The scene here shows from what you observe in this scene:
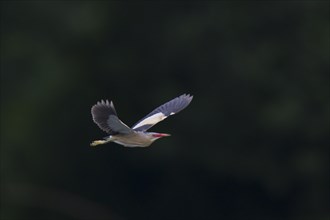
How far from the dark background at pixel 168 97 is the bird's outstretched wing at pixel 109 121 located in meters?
11.3

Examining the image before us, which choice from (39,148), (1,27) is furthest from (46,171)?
(1,27)

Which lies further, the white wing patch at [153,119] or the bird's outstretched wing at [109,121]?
the white wing patch at [153,119]

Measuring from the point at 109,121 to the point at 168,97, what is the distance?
11.4m

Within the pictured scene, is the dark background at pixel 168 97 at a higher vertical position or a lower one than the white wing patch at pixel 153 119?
higher

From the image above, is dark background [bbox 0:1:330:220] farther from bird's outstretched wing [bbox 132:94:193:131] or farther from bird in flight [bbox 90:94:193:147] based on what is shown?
bird in flight [bbox 90:94:193:147]

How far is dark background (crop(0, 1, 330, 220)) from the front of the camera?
1936 cm

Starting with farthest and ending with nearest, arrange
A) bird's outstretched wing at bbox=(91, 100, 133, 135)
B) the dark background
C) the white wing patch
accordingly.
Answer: the dark background, the white wing patch, bird's outstretched wing at bbox=(91, 100, 133, 135)

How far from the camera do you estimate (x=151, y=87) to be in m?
19.5

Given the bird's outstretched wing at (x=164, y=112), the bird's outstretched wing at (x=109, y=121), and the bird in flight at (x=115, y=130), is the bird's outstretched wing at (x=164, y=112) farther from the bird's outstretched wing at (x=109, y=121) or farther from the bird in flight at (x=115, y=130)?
the bird's outstretched wing at (x=109, y=121)

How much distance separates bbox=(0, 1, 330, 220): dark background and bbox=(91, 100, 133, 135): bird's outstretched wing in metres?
11.3

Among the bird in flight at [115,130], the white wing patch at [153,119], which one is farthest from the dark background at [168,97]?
the bird in flight at [115,130]

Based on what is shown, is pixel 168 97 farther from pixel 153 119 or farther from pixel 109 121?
pixel 109 121

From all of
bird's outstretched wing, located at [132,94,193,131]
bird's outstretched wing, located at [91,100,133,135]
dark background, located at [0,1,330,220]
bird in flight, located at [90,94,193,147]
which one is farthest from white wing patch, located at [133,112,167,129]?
dark background, located at [0,1,330,220]

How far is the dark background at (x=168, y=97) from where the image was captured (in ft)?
63.5
